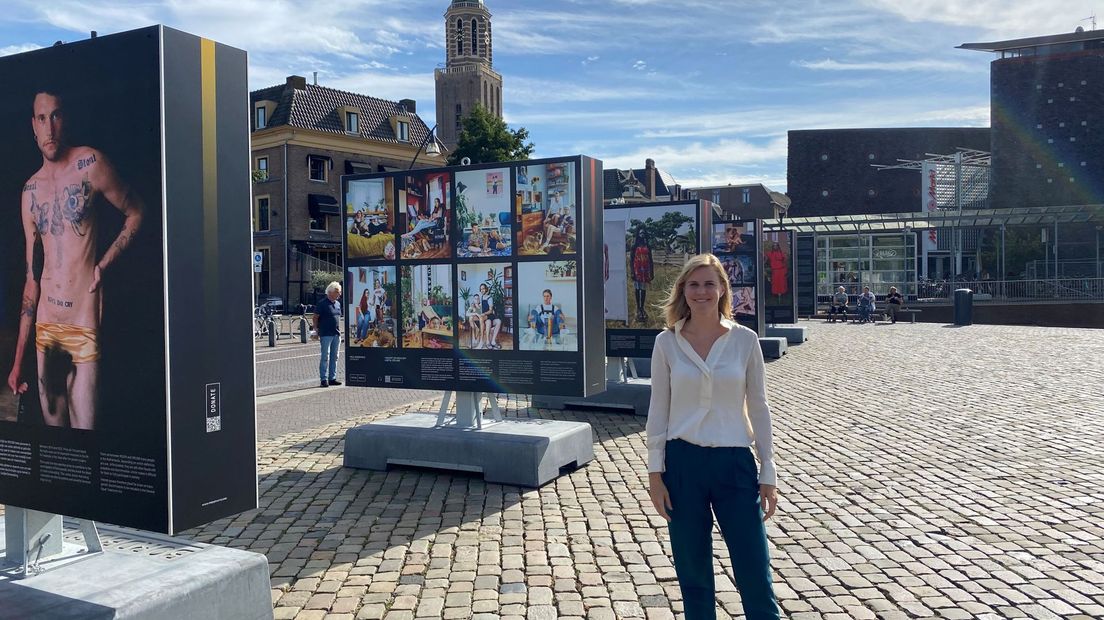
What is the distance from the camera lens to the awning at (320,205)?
4909 cm

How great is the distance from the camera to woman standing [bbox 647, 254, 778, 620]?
3.55m

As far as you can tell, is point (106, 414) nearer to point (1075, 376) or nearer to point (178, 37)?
point (178, 37)

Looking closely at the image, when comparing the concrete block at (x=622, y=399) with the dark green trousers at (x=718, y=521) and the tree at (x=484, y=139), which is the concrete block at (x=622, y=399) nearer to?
the dark green trousers at (x=718, y=521)

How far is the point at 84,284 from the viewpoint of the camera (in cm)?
379

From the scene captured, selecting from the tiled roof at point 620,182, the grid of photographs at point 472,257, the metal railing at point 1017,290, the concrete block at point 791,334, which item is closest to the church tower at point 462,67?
the tiled roof at point 620,182

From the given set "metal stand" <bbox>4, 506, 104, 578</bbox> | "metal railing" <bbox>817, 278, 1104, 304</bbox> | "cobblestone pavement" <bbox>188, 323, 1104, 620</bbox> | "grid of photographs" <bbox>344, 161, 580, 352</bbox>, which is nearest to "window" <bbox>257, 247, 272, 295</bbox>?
"metal railing" <bbox>817, 278, 1104, 304</bbox>

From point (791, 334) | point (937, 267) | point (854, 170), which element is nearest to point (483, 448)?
point (791, 334)

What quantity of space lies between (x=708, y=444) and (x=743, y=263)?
48.4 feet

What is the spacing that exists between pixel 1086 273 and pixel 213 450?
54.5 metres

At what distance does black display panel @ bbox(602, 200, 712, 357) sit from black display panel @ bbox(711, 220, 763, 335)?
4184 millimetres

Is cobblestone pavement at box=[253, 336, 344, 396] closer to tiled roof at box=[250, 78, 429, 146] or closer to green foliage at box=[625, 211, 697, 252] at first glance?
green foliage at box=[625, 211, 697, 252]

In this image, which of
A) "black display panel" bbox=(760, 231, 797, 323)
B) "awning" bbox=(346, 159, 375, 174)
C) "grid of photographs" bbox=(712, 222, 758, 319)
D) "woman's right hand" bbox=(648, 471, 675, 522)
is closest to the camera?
"woman's right hand" bbox=(648, 471, 675, 522)

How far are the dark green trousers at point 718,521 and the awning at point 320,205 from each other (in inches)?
1856

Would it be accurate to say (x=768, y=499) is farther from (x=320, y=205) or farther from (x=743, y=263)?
(x=320, y=205)
